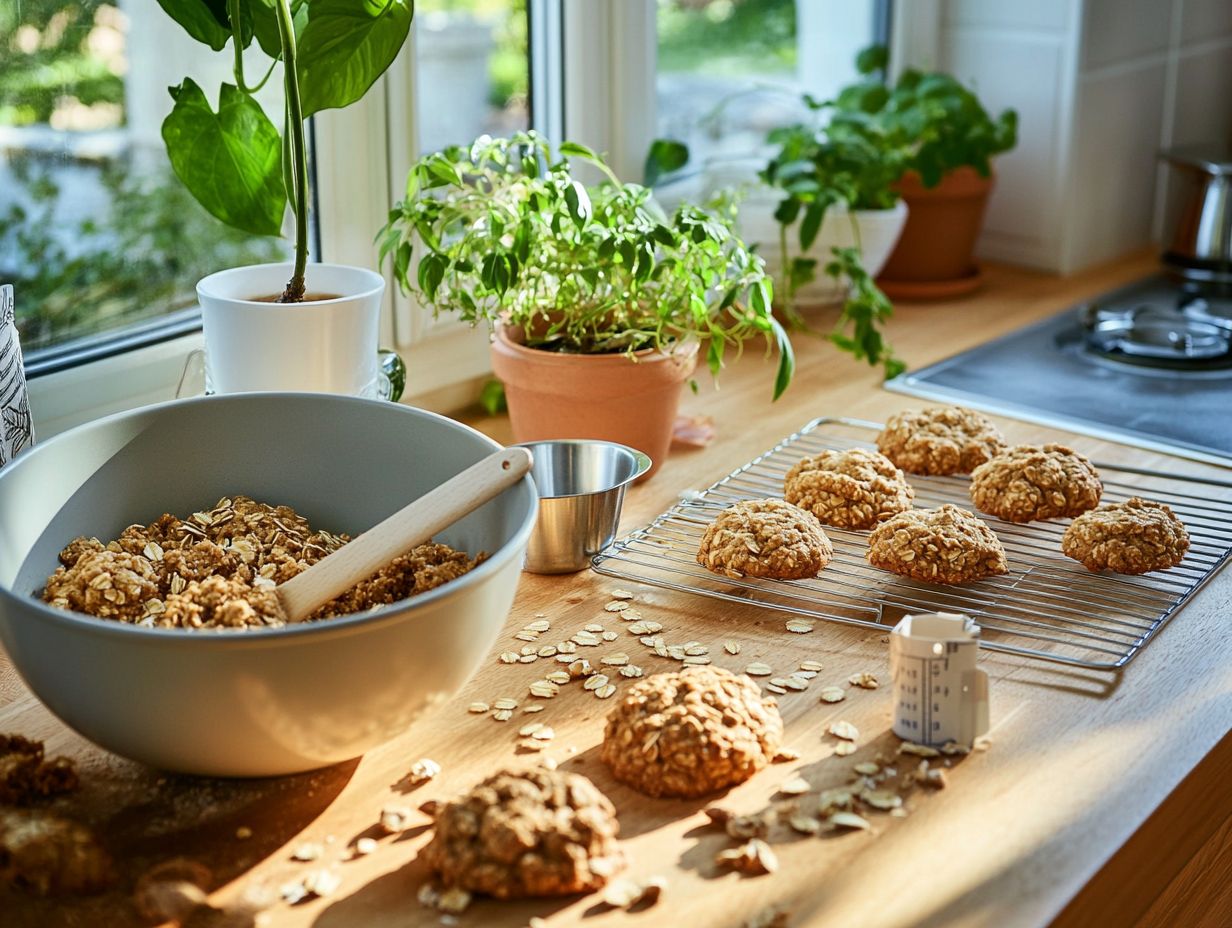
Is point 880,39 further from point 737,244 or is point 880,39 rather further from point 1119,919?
point 1119,919

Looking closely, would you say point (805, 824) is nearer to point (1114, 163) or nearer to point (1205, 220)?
point (1205, 220)

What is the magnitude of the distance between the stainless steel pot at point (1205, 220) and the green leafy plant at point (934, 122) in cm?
25

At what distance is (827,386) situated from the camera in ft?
5.19

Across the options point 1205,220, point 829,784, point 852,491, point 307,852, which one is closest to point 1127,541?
point 852,491

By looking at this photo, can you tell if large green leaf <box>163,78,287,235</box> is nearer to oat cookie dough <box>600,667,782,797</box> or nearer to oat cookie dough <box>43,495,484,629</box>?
oat cookie dough <box>43,495,484,629</box>

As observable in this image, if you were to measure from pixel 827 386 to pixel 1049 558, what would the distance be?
486mm

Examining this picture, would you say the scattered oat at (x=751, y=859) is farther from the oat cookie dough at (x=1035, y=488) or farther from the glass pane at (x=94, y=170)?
the glass pane at (x=94, y=170)

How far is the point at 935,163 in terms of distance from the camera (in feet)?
6.06

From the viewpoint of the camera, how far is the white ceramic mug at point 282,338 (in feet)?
3.67

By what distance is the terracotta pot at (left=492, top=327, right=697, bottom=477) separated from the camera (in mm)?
1240

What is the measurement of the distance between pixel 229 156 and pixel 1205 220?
1.37 m

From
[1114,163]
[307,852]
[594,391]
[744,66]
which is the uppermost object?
[744,66]

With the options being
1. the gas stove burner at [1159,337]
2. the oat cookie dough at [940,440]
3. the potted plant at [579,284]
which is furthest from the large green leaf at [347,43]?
the gas stove burner at [1159,337]

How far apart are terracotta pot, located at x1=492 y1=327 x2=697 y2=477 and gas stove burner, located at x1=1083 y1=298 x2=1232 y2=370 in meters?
0.66
